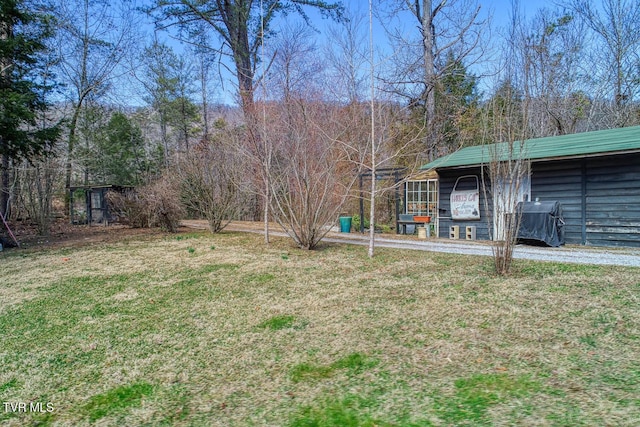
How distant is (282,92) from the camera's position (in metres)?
8.72

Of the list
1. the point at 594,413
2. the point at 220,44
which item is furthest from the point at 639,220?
the point at 220,44

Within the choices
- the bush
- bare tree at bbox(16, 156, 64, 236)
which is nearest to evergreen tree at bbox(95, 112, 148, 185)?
the bush

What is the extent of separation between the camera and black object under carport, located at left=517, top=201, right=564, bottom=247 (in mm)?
8023

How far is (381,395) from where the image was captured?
218 cm

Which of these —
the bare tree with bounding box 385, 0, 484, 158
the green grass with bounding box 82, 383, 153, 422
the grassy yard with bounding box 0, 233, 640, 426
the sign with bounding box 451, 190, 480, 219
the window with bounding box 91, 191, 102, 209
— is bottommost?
the green grass with bounding box 82, 383, 153, 422

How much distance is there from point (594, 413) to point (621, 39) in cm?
1859

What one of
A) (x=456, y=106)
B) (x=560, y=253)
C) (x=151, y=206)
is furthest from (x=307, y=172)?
(x=456, y=106)

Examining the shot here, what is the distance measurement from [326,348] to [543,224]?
717cm

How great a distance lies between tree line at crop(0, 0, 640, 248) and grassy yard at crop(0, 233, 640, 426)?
2.21m

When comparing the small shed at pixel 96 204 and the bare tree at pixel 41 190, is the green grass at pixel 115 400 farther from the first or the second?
the small shed at pixel 96 204

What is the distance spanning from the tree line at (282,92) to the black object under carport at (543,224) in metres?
2.25

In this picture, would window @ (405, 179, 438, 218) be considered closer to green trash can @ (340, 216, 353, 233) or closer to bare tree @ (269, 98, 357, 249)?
green trash can @ (340, 216, 353, 233)

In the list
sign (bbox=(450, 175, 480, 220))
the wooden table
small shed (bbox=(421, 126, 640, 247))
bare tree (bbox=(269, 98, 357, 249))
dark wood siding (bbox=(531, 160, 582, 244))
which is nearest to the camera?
bare tree (bbox=(269, 98, 357, 249))

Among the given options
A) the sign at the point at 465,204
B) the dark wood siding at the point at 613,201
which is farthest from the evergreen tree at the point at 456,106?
the dark wood siding at the point at 613,201
